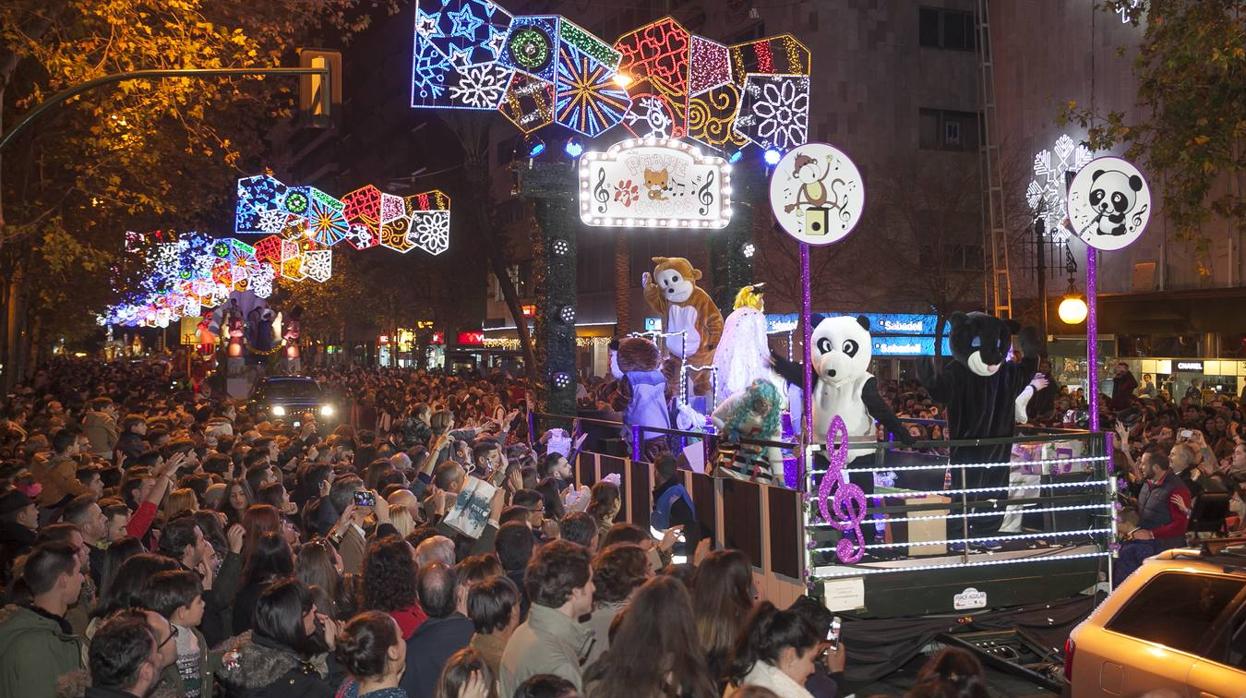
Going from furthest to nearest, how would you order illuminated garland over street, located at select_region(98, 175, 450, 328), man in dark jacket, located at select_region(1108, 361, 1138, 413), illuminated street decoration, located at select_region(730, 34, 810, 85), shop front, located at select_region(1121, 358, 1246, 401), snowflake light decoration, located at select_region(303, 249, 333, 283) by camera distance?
snowflake light decoration, located at select_region(303, 249, 333, 283), illuminated garland over street, located at select_region(98, 175, 450, 328), shop front, located at select_region(1121, 358, 1246, 401), man in dark jacket, located at select_region(1108, 361, 1138, 413), illuminated street decoration, located at select_region(730, 34, 810, 85)

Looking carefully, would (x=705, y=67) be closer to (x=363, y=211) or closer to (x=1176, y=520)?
(x=1176, y=520)

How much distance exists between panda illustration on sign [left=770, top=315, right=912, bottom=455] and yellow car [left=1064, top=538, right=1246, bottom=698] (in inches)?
190

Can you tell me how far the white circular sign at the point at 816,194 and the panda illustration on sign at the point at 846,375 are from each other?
1851 mm

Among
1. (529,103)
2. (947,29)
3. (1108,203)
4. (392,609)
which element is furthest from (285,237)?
(392,609)

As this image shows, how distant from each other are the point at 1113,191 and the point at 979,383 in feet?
6.56

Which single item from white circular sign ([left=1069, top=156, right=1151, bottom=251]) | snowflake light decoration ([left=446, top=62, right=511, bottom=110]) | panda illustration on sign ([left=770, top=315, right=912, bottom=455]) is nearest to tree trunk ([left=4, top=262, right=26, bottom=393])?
snowflake light decoration ([left=446, top=62, right=511, bottom=110])

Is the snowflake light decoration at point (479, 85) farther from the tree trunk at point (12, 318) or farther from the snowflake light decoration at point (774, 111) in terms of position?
the tree trunk at point (12, 318)

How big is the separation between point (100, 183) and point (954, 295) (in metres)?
22.9

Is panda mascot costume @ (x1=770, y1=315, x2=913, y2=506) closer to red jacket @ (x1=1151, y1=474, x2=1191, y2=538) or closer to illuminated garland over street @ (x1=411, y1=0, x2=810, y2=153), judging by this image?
red jacket @ (x1=1151, y1=474, x2=1191, y2=538)

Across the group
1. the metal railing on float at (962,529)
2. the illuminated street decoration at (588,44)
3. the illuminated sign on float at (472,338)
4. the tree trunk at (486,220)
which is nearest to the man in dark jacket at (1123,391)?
the illuminated street decoration at (588,44)

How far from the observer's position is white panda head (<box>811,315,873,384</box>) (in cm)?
1091

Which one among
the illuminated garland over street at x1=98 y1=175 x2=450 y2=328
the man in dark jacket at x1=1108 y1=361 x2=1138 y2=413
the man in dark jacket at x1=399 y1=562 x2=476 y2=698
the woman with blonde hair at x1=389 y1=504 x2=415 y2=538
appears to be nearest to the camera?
the man in dark jacket at x1=399 y1=562 x2=476 y2=698

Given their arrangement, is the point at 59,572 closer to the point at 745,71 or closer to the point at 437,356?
the point at 745,71

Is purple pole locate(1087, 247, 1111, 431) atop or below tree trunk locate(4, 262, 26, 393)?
below
